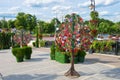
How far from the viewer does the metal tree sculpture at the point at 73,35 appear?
11.0 meters

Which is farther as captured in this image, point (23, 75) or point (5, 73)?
point (5, 73)

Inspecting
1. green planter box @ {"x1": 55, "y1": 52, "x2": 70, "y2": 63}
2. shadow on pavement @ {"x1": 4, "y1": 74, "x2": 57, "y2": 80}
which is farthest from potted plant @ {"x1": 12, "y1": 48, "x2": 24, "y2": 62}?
shadow on pavement @ {"x1": 4, "y1": 74, "x2": 57, "y2": 80}

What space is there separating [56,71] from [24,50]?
5.21 m

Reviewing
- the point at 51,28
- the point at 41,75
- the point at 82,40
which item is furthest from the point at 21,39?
the point at 51,28

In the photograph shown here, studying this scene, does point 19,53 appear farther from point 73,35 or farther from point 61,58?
point 73,35

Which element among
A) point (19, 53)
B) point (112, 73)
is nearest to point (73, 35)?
point (112, 73)

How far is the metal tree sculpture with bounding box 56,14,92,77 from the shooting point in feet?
36.0

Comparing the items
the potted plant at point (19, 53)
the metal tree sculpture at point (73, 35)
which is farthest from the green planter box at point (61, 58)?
the metal tree sculpture at point (73, 35)

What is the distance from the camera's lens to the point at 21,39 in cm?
1817

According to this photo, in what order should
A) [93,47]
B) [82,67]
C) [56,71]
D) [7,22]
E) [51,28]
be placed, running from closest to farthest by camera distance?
[56,71] < [82,67] < [93,47] < [51,28] < [7,22]

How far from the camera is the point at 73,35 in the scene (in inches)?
432

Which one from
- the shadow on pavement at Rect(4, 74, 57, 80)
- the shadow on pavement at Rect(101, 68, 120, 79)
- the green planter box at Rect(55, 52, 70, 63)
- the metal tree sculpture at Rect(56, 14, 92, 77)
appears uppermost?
the metal tree sculpture at Rect(56, 14, 92, 77)

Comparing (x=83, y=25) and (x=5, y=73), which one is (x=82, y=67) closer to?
(x=83, y=25)

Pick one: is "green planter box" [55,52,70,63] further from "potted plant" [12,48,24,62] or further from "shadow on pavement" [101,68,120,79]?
"shadow on pavement" [101,68,120,79]
